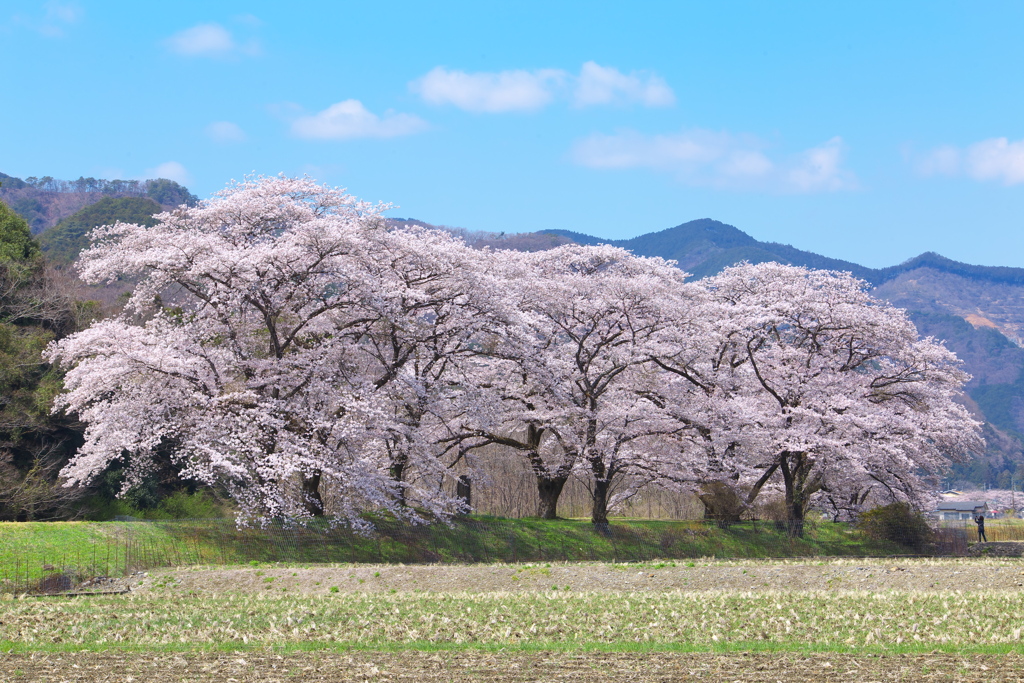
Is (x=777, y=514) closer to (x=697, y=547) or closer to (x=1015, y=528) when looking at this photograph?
(x=697, y=547)

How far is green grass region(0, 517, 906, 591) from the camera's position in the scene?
23422mm

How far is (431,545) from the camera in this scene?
30.8 meters

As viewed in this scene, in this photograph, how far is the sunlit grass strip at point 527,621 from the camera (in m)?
12.7

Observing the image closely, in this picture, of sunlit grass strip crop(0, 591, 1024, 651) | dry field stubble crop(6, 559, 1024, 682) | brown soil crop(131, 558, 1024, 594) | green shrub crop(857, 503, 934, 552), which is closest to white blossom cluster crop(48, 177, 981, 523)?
green shrub crop(857, 503, 934, 552)

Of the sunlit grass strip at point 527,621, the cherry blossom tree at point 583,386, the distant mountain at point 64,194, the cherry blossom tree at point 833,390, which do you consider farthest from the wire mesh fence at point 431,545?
the distant mountain at point 64,194

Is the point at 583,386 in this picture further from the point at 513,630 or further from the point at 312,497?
the point at 513,630

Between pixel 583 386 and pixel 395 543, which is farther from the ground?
pixel 583 386

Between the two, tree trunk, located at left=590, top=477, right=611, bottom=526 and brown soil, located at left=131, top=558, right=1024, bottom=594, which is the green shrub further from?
brown soil, located at left=131, top=558, right=1024, bottom=594

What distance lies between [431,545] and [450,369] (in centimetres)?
682

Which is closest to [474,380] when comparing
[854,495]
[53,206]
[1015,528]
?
[854,495]

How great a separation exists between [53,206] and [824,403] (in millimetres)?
147433

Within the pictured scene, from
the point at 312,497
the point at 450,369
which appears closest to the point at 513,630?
the point at 312,497

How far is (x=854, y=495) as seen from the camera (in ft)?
146

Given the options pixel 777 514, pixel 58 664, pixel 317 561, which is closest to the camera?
pixel 58 664
